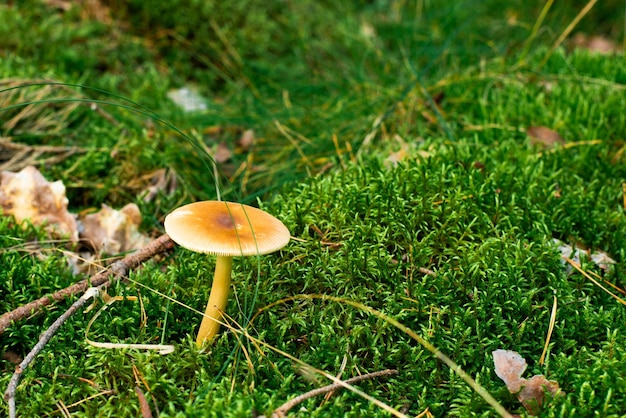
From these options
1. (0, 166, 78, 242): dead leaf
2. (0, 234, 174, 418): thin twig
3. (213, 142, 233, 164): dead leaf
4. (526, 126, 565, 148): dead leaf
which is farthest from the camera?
(213, 142, 233, 164): dead leaf

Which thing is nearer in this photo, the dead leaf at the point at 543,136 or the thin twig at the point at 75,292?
the thin twig at the point at 75,292

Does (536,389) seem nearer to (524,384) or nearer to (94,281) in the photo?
(524,384)

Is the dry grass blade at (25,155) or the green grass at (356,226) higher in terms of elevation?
the green grass at (356,226)

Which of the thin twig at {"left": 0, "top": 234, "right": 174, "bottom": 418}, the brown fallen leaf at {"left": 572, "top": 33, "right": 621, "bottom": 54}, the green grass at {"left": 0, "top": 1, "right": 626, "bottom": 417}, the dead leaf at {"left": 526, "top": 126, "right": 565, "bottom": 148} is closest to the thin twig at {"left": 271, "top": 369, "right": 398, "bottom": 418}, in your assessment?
the green grass at {"left": 0, "top": 1, "right": 626, "bottom": 417}

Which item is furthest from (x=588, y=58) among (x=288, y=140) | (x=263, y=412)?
(x=263, y=412)

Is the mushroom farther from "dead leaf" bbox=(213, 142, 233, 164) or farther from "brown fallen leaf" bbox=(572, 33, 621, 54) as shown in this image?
"brown fallen leaf" bbox=(572, 33, 621, 54)

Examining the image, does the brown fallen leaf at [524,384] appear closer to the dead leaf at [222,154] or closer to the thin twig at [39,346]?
the thin twig at [39,346]

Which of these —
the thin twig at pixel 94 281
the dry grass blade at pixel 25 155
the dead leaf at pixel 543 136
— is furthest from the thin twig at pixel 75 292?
the dead leaf at pixel 543 136

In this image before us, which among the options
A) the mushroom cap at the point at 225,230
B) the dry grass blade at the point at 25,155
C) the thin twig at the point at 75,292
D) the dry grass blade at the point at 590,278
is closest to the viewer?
Result: the mushroom cap at the point at 225,230

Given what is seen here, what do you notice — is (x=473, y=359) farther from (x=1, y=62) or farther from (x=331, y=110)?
(x=1, y=62)
